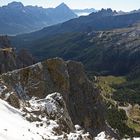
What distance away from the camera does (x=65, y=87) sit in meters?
69.8

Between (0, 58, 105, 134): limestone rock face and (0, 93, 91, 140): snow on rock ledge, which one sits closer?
(0, 93, 91, 140): snow on rock ledge

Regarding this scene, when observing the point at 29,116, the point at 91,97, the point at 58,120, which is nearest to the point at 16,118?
the point at 29,116

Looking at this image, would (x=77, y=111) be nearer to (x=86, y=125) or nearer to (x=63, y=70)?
(x=86, y=125)

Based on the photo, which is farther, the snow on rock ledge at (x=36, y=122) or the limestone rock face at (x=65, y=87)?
the limestone rock face at (x=65, y=87)

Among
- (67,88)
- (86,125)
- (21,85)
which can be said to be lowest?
(86,125)

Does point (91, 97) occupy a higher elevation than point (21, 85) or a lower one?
lower

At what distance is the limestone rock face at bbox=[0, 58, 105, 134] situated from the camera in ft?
182

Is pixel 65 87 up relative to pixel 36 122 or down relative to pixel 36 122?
down

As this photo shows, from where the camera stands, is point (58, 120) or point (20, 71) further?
point (20, 71)

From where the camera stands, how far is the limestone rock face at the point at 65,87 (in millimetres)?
55344

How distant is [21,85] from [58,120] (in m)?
16.1

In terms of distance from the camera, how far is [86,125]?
2862 inches

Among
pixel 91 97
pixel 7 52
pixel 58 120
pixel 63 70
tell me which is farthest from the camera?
pixel 7 52

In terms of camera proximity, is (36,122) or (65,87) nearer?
(36,122)
